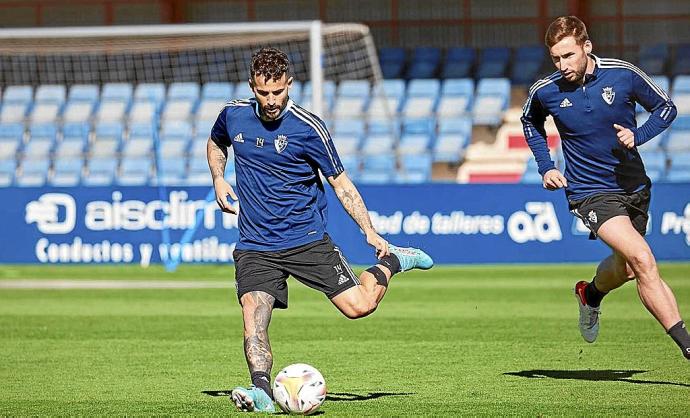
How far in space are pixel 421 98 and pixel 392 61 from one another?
257cm

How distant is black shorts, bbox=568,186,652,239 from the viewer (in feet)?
28.8

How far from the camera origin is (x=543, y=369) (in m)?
9.57

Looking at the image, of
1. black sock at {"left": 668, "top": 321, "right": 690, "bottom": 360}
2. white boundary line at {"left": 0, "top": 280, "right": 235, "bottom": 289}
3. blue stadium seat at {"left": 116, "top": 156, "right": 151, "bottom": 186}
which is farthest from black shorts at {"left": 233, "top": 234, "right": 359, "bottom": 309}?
blue stadium seat at {"left": 116, "top": 156, "right": 151, "bottom": 186}

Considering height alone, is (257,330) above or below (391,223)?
above

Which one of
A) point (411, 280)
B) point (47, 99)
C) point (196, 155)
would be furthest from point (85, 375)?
point (47, 99)

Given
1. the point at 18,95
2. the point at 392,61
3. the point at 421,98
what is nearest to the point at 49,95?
the point at 18,95

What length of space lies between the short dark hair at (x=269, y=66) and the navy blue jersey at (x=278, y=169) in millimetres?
403

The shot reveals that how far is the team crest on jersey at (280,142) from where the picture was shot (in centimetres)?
783

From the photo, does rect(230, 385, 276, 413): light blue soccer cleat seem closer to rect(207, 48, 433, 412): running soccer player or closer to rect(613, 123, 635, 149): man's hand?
rect(207, 48, 433, 412): running soccer player

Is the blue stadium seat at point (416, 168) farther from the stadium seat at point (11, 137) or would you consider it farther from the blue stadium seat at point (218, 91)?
the stadium seat at point (11, 137)

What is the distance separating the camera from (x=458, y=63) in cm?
2881

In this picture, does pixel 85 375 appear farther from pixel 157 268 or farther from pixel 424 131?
pixel 424 131

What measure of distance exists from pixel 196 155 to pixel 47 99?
3.83 m

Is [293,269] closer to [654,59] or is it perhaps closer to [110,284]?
[110,284]
